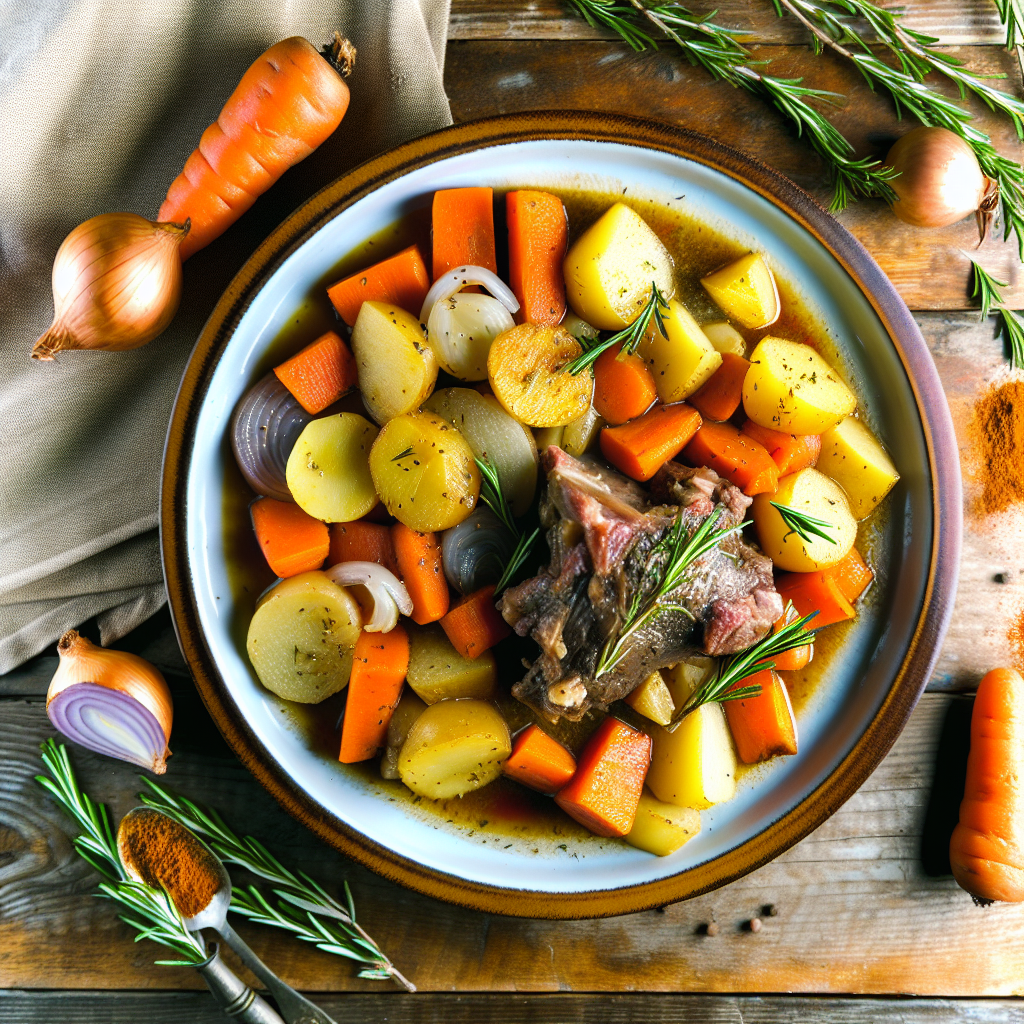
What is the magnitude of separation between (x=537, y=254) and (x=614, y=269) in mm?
227

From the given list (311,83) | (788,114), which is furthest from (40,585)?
(788,114)

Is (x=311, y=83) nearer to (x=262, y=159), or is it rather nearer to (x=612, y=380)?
(x=262, y=159)

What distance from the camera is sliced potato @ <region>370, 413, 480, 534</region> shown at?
193 centimetres

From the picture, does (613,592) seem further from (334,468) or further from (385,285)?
(385,285)

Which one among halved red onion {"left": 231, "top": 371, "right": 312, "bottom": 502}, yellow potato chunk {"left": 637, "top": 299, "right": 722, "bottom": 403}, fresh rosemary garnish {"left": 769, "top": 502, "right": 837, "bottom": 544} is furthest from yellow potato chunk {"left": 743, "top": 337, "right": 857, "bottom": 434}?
halved red onion {"left": 231, "top": 371, "right": 312, "bottom": 502}

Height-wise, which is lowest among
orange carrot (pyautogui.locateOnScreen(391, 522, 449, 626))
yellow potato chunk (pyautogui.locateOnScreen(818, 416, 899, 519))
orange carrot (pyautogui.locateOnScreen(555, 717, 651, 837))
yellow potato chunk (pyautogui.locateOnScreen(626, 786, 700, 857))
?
yellow potato chunk (pyautogui.locateOnScreen(626, 786, 700, 857))

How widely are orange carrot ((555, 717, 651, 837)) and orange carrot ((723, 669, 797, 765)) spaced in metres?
0.29

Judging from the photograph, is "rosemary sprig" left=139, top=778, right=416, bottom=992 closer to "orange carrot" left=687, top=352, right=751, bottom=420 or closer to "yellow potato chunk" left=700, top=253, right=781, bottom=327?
"orange carrot" left=687, top=352, right=751, bottom=420

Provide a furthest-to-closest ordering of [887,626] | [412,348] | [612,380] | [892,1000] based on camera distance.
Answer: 1. [892,1000]
2. [887,626]
3. [612,380]
4. [412,348]

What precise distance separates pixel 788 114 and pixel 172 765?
2860 millimetres

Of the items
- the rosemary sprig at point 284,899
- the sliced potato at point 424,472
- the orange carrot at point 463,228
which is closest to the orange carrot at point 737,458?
the sliced potato at point 424,472

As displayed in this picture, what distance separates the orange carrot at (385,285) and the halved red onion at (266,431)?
0.29 m

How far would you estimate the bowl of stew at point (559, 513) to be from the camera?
199 centimetres

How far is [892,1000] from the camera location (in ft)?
8.01
